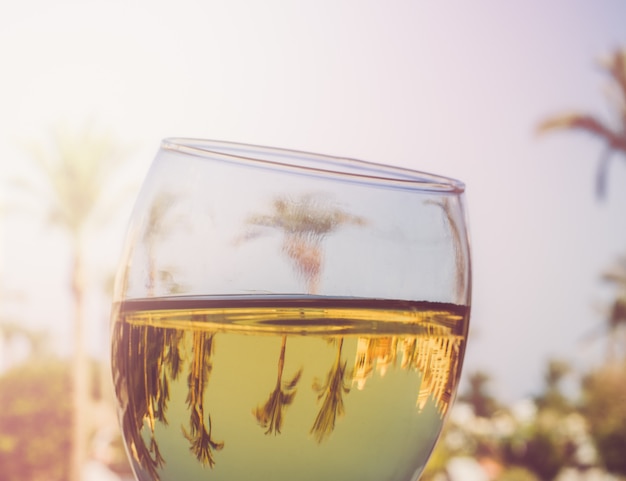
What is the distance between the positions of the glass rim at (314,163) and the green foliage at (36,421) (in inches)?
505

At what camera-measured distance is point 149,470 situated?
395 mm

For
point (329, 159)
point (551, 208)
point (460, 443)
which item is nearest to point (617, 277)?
point (460, 443)

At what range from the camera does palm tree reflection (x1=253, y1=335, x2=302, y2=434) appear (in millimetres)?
356

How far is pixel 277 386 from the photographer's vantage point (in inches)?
14.1

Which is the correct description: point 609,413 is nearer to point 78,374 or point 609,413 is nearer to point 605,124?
point 605,124

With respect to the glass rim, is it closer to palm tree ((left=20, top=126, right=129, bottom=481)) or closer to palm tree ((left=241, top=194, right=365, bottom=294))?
palm tree ((left=241, top=194, right=365, bottom=294))

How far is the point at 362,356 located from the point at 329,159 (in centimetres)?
10

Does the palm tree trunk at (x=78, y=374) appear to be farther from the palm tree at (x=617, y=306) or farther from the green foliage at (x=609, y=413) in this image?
the green foliage at (x=609, y=413)

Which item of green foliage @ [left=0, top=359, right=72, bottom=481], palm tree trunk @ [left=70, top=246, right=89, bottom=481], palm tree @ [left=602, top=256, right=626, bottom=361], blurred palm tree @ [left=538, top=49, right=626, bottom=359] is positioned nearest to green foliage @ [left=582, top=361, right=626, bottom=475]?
palm tree @ [left=602, top=256, right=626, bottom=361]

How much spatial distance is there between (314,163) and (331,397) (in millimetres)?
112

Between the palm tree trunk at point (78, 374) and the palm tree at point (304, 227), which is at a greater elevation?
Result: the palm tree at point (304, 227)

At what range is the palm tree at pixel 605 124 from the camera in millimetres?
9633

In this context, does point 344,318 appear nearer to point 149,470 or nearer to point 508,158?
point 149,470

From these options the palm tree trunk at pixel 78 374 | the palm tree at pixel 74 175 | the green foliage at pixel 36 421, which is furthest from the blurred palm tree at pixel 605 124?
the green foliage at pixel 36 421
